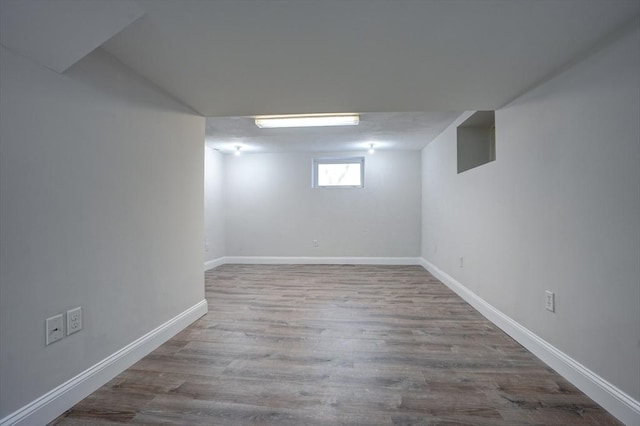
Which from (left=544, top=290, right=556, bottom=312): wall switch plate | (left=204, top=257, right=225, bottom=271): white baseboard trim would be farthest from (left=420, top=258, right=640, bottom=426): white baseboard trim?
(left=204, top=257, right=225, bottom=271): white baseboard trim

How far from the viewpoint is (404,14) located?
1258 mm

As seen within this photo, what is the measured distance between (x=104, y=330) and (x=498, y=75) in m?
2.85

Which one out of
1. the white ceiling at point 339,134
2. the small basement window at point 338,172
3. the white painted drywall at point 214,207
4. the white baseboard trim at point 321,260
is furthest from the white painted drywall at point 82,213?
the small basement window at point 338,172

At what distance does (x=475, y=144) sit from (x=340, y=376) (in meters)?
2.98

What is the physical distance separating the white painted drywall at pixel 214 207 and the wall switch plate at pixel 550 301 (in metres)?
4.59

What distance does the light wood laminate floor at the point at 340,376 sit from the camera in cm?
137

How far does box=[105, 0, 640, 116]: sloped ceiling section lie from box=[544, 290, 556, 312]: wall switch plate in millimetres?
1392

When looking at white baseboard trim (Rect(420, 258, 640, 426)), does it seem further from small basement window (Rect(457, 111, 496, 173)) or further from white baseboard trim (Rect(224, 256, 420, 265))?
white baseboard trim (Rect(224, 256, 420, 265))

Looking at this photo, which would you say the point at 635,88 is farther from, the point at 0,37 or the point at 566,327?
the point at 0,37

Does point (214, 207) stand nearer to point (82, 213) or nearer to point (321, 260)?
point (321, 260)

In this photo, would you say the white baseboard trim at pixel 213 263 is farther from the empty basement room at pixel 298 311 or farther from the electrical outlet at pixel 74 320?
the electrical outlet at pixel 74 320

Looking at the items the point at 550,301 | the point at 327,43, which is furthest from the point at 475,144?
the point at 327,43

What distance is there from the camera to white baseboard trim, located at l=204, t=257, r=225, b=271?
4.94 metres

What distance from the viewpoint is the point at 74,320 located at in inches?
56.8
